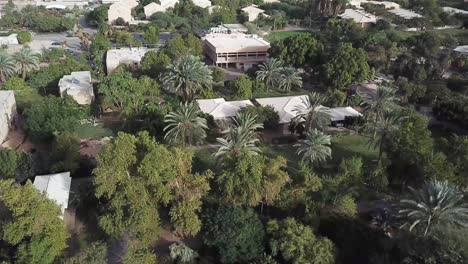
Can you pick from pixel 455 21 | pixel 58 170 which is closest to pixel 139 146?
pixel 58 170

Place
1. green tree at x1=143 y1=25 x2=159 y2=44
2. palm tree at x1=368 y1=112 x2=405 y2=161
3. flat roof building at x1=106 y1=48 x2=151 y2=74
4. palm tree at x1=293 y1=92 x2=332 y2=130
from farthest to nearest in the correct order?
green tree at x1=143 y1=25 x2=159 y2=44
flat roof building at x1=106 y1=48 x2=151 y2=74
palm tree at x1=293 y1=92 x2=332 y2=130
palm tree at x1=368 y1=112 x2=405 y2=161

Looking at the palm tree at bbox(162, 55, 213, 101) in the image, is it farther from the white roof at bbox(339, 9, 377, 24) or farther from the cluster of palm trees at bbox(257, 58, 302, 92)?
the white roof at bbox(339, 9, 377, 24)

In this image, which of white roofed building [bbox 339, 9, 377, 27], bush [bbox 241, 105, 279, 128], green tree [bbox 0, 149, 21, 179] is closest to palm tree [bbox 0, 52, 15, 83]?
green tree [bbox 0, 149, 21, 179]

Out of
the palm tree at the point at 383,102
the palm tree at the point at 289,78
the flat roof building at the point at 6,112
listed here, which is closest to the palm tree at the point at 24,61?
the flat roof building at the point at 6,112

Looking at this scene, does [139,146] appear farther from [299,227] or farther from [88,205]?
[299,227]

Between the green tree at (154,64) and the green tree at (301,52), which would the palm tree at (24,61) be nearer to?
the green tree at (154,64)

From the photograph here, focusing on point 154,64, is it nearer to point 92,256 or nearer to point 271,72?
point 271,72
